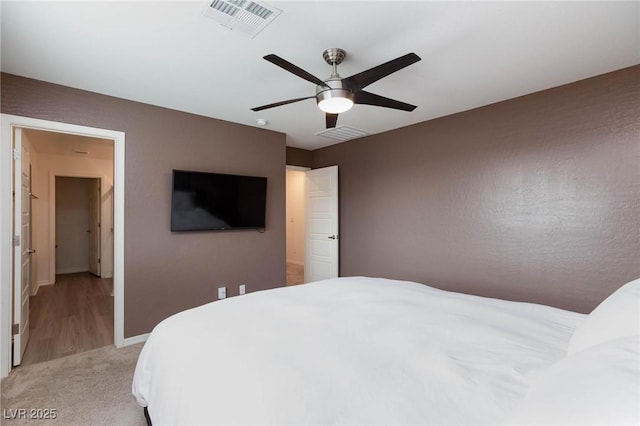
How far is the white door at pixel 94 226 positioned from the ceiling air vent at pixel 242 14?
17.9ft

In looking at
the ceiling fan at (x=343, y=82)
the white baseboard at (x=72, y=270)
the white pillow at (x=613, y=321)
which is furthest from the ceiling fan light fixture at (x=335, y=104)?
the white baseboard at (x=72, y=270)

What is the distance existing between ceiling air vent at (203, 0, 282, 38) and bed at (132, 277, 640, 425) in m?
1.72

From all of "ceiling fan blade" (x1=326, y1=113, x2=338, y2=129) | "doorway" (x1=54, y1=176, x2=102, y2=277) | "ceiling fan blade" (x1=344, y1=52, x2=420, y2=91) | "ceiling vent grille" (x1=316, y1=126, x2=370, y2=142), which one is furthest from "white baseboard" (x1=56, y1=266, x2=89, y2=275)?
"ceiling fan blade" (x1=344, y1=52, x2=420, y2=91)

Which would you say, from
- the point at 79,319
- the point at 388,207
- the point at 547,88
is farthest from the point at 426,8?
the point at 79,319

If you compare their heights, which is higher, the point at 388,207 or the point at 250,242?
the point at 388,207

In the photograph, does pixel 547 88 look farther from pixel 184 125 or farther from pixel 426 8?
pixel 184 125

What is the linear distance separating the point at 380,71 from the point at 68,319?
4.39 m

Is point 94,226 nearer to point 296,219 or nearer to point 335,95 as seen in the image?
point 296,219

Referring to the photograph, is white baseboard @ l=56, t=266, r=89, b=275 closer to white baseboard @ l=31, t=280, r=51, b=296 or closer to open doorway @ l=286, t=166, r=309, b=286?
white baseboard @ l=31, t=280, r=51, b=296

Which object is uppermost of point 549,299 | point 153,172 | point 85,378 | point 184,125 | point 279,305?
point 184,125

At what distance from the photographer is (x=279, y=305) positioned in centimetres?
176

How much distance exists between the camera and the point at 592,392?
0.59 meters

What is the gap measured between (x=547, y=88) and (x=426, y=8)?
6.05 ft

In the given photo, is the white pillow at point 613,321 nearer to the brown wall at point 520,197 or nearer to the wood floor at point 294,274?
the brown wall at point 520,197
